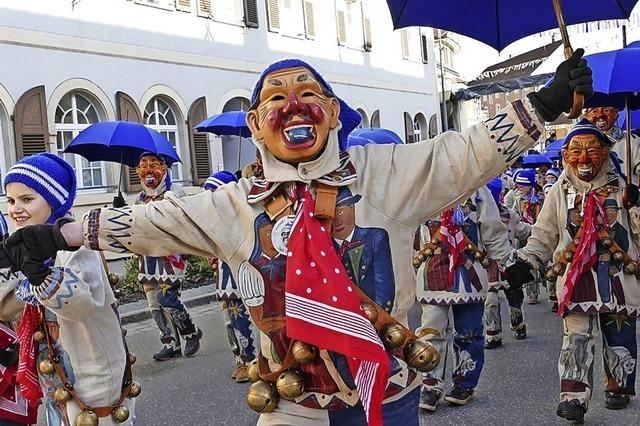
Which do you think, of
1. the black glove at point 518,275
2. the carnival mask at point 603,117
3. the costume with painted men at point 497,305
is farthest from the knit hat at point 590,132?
the costume with painted men at point 497,305

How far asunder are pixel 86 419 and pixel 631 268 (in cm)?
320

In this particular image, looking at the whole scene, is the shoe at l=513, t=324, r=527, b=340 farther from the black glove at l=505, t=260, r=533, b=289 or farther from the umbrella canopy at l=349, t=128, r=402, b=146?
the black glove at l=505, t=260, r=533, b=289

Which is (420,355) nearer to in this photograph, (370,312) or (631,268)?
(370,312)

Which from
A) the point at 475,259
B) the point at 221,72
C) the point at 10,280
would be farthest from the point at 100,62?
the point at 10,280

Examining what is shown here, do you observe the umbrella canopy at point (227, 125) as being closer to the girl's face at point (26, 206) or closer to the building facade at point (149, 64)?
the building facade at point (149, 64)

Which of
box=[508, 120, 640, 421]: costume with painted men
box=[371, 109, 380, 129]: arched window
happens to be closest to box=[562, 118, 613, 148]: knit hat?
box=[508, 120, 640, 421]: costume with painted men

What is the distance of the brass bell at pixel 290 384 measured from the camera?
96.3 inches

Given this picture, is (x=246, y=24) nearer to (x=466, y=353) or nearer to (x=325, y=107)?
(x=466, y=353)

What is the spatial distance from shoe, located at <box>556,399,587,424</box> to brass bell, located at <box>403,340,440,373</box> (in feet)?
8.13

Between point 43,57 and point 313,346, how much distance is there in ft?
39.3

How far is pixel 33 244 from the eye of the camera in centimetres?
232

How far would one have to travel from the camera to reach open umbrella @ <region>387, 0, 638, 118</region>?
3.85 m

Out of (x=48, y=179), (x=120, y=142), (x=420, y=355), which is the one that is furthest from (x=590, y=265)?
(x=120, y=142)

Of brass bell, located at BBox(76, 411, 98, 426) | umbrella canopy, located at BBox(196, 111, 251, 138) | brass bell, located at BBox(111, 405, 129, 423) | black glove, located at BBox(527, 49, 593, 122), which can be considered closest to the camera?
black glove, located at BBox(527, 49, 593, 122)
